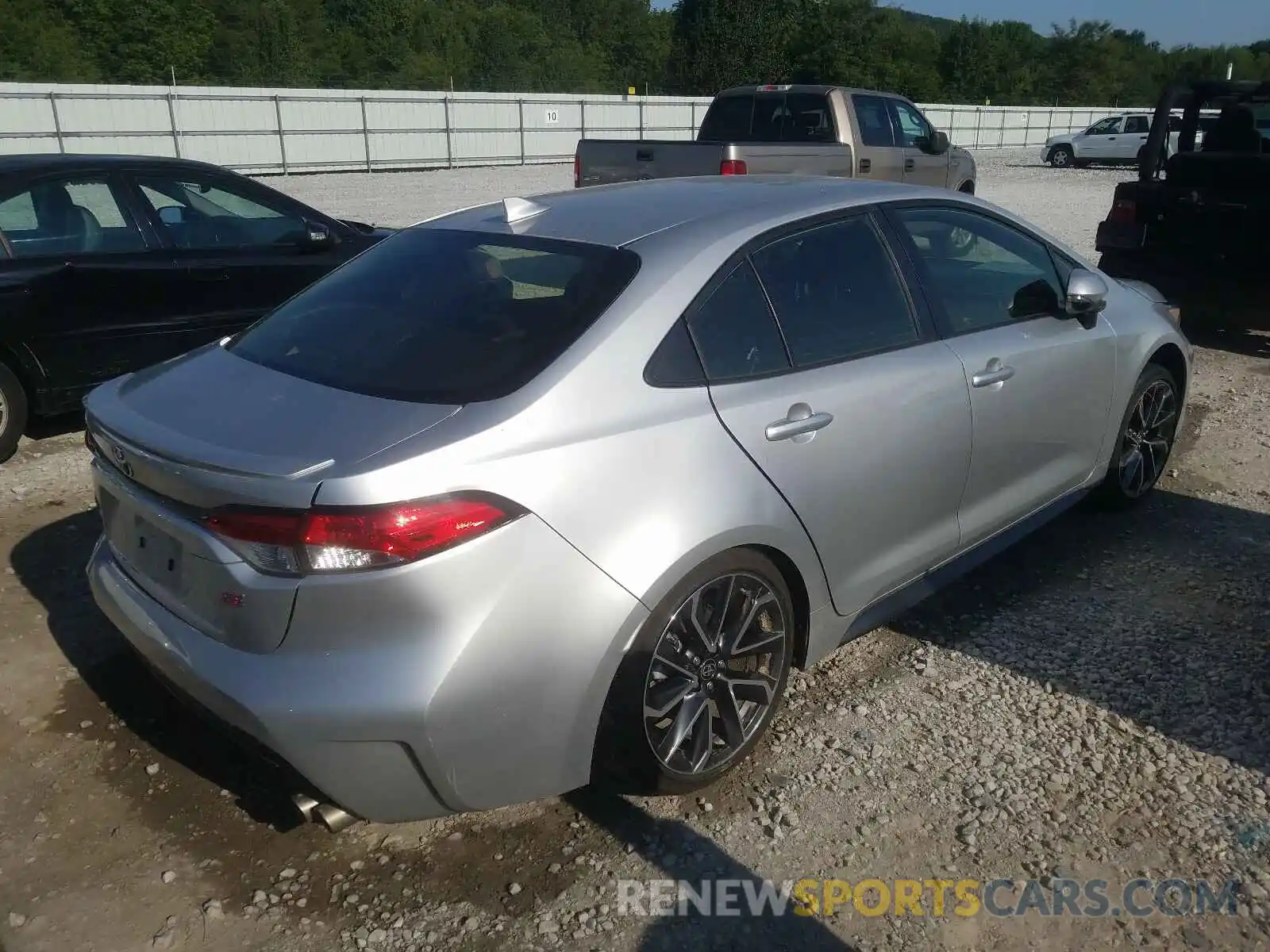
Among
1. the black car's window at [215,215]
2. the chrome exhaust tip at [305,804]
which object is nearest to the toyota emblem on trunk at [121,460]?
the chrome exhaust tip at [305,804]

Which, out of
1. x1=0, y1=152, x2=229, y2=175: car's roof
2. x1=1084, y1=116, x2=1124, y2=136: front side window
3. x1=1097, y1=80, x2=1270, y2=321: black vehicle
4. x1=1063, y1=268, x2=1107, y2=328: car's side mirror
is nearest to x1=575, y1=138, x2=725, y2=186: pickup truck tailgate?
x1=1097, y1=80, x2=1270, y2=321: black vehicle

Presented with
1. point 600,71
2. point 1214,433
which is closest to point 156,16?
point 600,71

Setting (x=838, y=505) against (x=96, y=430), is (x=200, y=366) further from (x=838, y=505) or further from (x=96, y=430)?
(x=838, y=505)

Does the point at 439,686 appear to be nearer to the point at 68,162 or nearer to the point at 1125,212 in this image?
the point at 68,162

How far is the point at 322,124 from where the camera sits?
27500 millimetres

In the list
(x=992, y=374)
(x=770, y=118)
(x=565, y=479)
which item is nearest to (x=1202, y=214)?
(x=992, y=374)

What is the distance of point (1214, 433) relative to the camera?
6.11 metres

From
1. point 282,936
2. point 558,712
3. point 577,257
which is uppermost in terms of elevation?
point 577,257

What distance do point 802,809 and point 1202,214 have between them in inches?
257

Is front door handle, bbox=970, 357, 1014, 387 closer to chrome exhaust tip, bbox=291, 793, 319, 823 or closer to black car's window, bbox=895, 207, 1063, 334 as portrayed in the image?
black car's window, bbox=895, 207, 1063, 334

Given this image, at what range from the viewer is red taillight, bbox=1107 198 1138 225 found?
26.5 ft

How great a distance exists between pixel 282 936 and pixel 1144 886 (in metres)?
2.13

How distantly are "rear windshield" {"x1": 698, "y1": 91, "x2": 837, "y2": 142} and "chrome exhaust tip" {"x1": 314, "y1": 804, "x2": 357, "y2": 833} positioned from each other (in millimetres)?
10161

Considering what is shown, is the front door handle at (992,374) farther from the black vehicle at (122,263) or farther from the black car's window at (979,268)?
the black vehicle at (122,263)
